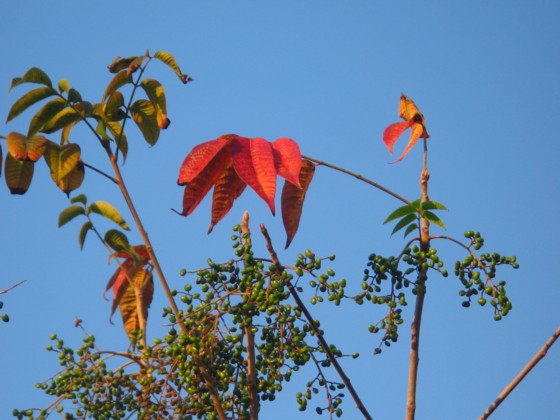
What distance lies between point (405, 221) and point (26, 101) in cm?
147

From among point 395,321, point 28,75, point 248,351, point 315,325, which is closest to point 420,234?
point 395,321

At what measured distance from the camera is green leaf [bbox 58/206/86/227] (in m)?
3.31

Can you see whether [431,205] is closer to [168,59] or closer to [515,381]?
[515,381]

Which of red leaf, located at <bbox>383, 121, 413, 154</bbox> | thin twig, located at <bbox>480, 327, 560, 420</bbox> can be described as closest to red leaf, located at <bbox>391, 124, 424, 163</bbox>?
red leaf, located at <bbox>383, 121, 413, 154</bbox>

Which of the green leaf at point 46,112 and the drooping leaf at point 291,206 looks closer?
the drooping leaf at point 291,206

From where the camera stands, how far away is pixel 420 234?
3.14m

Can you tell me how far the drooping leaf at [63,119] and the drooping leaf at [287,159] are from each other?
716 mm

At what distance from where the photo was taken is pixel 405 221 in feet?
10.4

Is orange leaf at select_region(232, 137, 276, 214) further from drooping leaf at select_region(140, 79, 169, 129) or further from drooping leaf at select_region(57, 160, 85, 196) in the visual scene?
drooping leaf at select_region(57, 160, 85, 196)

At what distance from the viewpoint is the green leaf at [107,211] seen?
3309 millimetres

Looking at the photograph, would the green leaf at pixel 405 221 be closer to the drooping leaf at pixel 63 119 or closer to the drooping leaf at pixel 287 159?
the drooping leaf at pixel 287 159

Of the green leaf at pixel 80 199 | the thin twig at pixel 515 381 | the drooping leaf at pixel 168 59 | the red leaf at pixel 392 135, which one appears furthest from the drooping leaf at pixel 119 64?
the thin twig at pixel 515 381

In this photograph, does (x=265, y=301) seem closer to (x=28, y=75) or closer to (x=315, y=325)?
(x=315, y=325)

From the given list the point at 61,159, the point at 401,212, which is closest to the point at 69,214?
the point at 61,159
